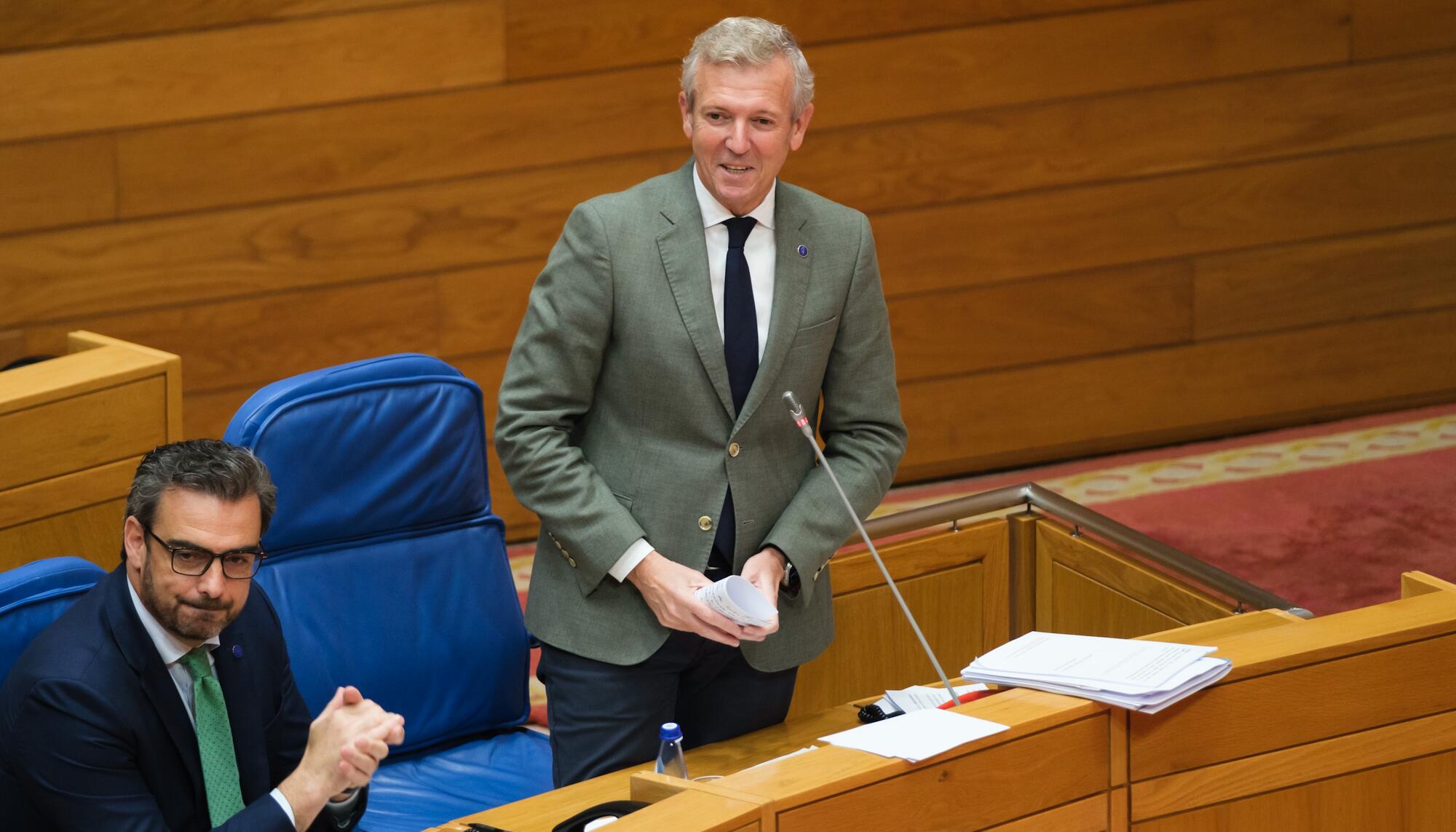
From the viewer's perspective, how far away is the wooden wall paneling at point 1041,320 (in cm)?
470

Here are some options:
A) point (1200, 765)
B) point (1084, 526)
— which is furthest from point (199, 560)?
point (1084, 526)

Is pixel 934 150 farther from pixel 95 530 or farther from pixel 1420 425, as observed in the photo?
pixel 95 530

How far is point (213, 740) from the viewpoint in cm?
199

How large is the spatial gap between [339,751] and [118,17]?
8.31 feet

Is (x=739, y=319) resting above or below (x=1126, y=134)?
below

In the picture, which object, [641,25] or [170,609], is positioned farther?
[641,25]

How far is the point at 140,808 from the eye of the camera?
1888mm

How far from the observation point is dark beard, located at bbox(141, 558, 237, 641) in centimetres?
191

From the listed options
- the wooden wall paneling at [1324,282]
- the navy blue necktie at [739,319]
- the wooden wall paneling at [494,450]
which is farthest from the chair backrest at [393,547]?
the wooden wall paneling at [1324,282]

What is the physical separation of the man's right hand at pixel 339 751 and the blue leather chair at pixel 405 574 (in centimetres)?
61

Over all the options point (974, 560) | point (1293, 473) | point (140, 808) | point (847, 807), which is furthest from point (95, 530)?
point (1293, 473)

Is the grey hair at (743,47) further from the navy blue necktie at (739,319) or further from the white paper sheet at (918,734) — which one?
the white paper sheet at (918,734)

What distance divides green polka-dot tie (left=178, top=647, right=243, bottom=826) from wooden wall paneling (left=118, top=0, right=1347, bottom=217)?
2264mm

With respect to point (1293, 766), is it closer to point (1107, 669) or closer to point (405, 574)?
point (1107, 669)
